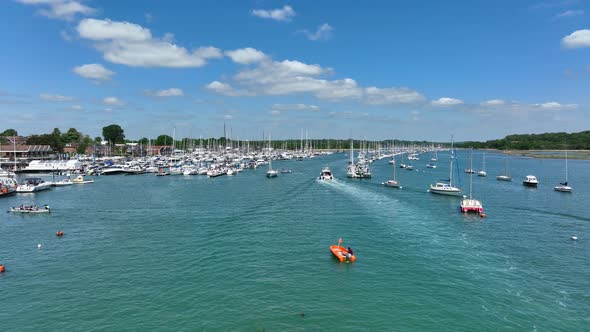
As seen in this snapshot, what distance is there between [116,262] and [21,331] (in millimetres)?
12664

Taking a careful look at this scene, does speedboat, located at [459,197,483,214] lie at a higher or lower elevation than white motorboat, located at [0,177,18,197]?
lower

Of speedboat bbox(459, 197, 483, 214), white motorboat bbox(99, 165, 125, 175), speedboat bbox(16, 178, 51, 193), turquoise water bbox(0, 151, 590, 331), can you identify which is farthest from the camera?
white motorboat bbox(99, 165, 125, 175)

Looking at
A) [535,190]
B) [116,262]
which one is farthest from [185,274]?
[535,190]

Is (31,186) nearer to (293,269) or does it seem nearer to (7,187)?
(7,187)

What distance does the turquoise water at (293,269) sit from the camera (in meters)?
26.3

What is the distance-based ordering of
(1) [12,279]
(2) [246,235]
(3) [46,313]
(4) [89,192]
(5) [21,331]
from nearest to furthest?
(5) [21,331], (3) [46,313], (1) [12,279], (2) [246,235], (4) [89,192]

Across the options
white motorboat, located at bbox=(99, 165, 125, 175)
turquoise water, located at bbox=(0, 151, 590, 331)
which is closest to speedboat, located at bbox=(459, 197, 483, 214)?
turquoise water, located at bbox=(0, 151, 590, 331)

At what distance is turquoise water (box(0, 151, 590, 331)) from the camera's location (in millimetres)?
26297

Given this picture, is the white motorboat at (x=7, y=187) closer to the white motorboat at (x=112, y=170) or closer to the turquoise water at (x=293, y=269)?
the turquoise water at (x=293, y=269)

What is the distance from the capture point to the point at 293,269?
35188 mm

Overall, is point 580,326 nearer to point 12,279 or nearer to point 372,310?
point 372,310

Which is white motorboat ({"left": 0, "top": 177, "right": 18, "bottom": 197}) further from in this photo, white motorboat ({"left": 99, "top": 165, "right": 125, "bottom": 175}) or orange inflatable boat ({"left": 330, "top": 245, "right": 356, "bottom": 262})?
orange inflatable boat ({"left": 330, "top": 245, "right": 356, "bottom": 262})

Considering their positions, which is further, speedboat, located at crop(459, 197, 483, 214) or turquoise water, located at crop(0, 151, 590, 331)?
speedboat, located at crop(459, 197, 483, 214)

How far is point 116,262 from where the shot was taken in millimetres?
37219
